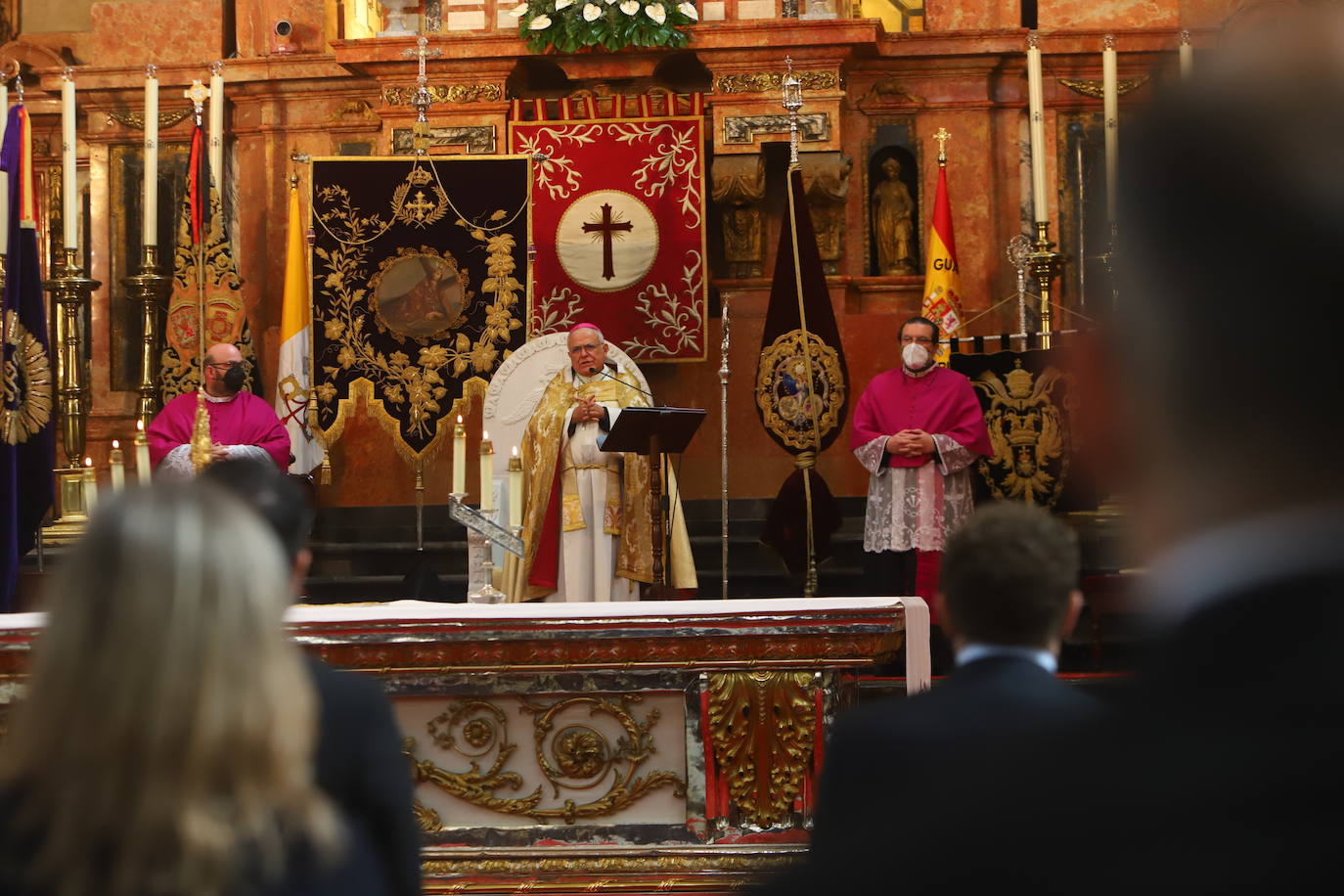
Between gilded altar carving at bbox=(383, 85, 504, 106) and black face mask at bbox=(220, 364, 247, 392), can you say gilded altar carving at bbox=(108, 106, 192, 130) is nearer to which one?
gilded altar carving at bbox=(383, 85, 504, 106)

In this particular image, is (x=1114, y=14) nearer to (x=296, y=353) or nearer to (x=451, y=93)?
(x=451, y=93)

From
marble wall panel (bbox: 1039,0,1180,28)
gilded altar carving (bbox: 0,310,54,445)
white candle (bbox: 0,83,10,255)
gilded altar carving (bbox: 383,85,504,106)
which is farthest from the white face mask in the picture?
white candle (bbox: 0,83,10,255)

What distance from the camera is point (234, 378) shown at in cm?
793

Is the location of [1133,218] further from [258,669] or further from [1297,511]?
[258,669]

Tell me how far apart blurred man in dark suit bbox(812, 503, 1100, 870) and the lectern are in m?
4.23

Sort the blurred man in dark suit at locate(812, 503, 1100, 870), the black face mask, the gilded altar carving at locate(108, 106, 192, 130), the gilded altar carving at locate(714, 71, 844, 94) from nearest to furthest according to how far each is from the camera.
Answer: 1. the blurred man in dark suit at locate(812, 503, 1100, 870)
2. the black face mask
3. the gilded altar carving at locate(714, 71, 844, 94)
4. the gilded altar carving at locate(108, 106, 192, 130)

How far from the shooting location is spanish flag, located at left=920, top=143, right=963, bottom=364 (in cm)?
884

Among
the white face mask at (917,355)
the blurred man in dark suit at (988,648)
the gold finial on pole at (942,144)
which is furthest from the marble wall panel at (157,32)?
the blurred man in dark suit at (988,648)

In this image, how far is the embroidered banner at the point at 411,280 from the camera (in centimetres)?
879

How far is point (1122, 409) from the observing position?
66 centimetres

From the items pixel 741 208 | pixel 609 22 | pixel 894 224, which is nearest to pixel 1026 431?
pixel 894 224

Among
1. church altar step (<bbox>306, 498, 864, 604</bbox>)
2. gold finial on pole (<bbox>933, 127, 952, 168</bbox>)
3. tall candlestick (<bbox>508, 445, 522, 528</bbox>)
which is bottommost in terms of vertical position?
church altar step (<bbox>306, 498, 864, 604</bbox>)

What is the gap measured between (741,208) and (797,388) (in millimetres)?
1606

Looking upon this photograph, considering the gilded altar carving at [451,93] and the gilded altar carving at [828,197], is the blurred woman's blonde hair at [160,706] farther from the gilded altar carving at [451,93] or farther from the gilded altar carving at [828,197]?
the gilded altar carving at [451,93]
